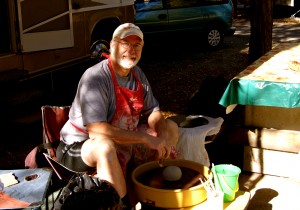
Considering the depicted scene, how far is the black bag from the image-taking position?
9.77 feet

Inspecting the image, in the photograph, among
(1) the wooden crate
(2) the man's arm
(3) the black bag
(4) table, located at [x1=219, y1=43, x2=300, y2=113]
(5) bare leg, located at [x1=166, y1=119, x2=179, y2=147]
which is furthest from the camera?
(1) the wooden crate

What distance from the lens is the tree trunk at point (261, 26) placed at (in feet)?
25.3

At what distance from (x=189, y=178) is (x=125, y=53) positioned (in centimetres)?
104

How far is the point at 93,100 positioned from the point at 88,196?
707mm

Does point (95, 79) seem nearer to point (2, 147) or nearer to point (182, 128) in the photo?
point (182, 128)

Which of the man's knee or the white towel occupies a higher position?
the man's knee

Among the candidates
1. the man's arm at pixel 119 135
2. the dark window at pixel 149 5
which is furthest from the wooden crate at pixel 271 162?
the dark window at pixel 149 5

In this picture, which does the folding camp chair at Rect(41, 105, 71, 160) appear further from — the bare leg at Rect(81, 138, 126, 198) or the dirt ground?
the dirt ground

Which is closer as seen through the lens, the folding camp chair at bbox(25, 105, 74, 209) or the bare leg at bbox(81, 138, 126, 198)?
the bare leg at bbox(81, 138, 126, 198)

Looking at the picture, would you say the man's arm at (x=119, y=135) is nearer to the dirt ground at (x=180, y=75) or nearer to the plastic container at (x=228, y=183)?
the plastic container at (x=228, y=183)

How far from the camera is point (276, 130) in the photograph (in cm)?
464

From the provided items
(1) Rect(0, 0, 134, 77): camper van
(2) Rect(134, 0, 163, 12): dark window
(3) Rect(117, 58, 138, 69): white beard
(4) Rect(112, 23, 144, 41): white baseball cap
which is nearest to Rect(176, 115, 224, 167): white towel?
(3) Rect(117, 58, 138, 69): white beard

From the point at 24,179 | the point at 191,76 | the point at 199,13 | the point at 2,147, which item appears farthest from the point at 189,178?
the point at 199,13

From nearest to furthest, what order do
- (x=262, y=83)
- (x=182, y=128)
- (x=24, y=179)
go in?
1. (x=24, y=179)
2. (x=262, y=83)
3. (x=182, y=128)
